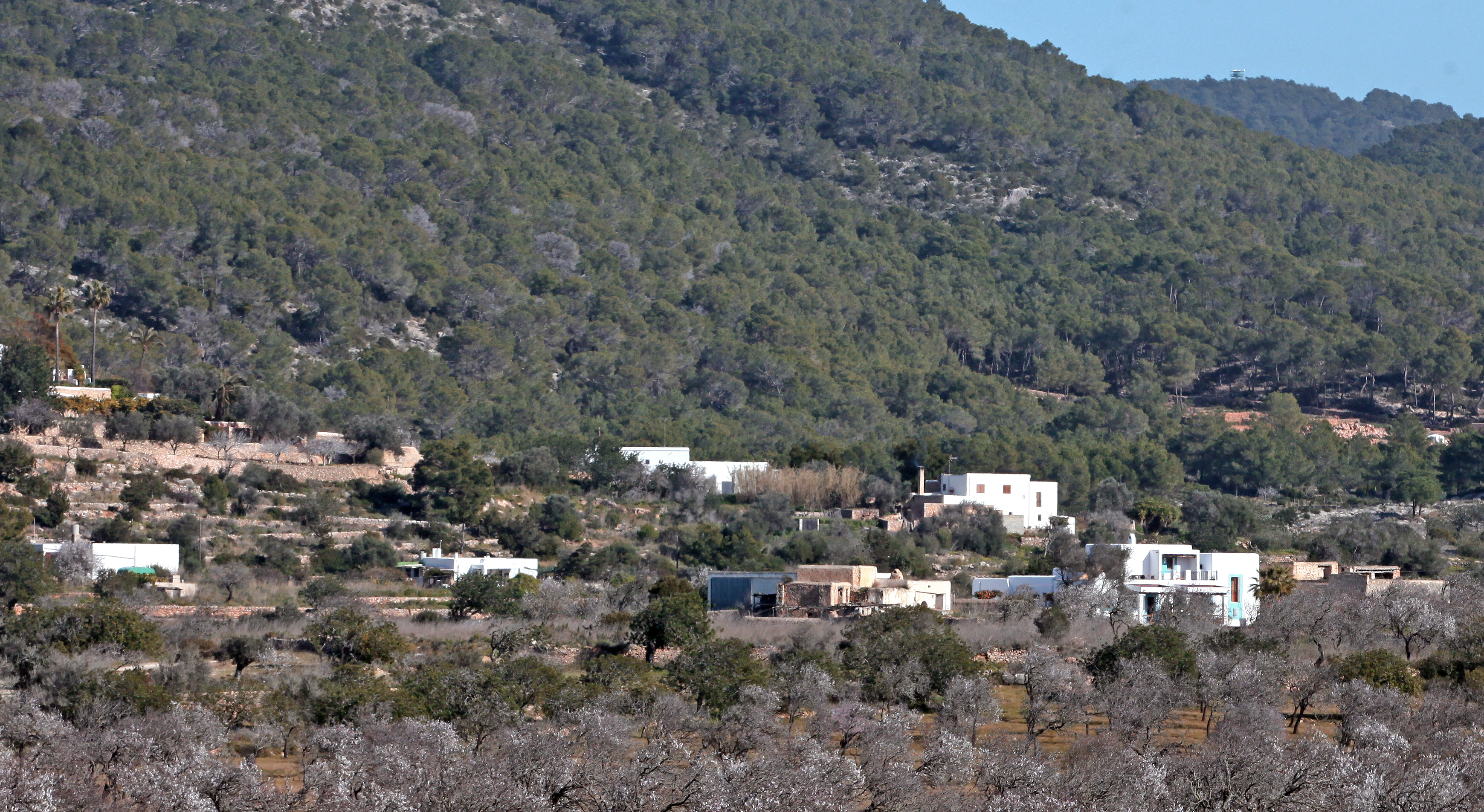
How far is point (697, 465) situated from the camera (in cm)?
6500

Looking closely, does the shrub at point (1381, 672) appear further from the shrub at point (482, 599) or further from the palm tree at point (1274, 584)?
the shrub at point (482, 599)

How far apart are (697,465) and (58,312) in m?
Result: 19.9

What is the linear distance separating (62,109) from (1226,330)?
50.4 meters

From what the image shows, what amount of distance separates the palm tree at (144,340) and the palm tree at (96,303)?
3.86ft

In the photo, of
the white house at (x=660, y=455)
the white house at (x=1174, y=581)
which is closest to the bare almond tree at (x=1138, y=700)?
the white house at (x=1174, y=581)

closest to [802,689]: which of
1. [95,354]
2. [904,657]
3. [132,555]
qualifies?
[904,657]

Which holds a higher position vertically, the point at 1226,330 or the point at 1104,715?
the point at 1226,330

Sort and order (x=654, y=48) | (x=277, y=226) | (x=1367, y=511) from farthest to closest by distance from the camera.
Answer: (x=654, y=48) → (x=277, y=226) → (x=1367, y=511)

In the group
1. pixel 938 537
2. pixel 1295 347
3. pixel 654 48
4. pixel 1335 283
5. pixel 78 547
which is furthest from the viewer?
pixel 654 48

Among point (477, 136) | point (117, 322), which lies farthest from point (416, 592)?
point (477, 136)

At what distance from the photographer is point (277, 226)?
75.4 m

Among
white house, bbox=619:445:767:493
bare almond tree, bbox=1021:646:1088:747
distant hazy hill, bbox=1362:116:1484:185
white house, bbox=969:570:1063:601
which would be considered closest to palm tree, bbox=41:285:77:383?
white house, bbox=619:445:767:493

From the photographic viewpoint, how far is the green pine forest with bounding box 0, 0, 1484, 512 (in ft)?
230

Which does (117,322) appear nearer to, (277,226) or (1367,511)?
(277,226)
